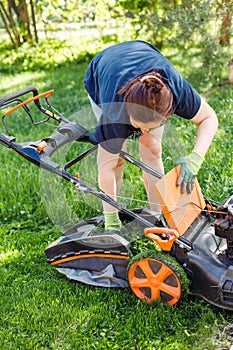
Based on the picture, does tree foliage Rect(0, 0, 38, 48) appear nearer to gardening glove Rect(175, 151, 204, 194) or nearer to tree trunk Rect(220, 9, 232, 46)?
tree trunk Rect(220, 9, 232, 46)

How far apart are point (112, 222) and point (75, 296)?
40cm

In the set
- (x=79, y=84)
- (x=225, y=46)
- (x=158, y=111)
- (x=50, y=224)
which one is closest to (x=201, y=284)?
(x=158, y=111)

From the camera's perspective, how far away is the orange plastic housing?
2.43m

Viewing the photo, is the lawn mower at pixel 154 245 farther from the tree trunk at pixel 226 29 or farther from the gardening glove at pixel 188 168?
the tree trunk at pixel 226 29

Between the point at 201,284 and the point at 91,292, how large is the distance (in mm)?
551

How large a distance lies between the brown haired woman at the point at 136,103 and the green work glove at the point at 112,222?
1 centimetres

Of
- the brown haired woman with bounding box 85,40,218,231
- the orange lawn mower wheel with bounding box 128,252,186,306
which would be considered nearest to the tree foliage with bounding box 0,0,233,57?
the brown haired woman with bounding box 85,40,218,231

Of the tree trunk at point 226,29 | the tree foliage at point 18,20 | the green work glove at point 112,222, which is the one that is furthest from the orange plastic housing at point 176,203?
the tree foliage at point 18,20

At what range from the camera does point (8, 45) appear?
9.16m

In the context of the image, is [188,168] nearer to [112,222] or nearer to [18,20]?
[112,222]

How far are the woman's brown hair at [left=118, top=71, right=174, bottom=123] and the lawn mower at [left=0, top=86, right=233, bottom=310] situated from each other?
34 cm

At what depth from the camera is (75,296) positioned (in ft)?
8.84

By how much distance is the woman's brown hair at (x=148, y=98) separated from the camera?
2.17 metres

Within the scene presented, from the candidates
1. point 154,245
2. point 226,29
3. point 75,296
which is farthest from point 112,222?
point 226,29
